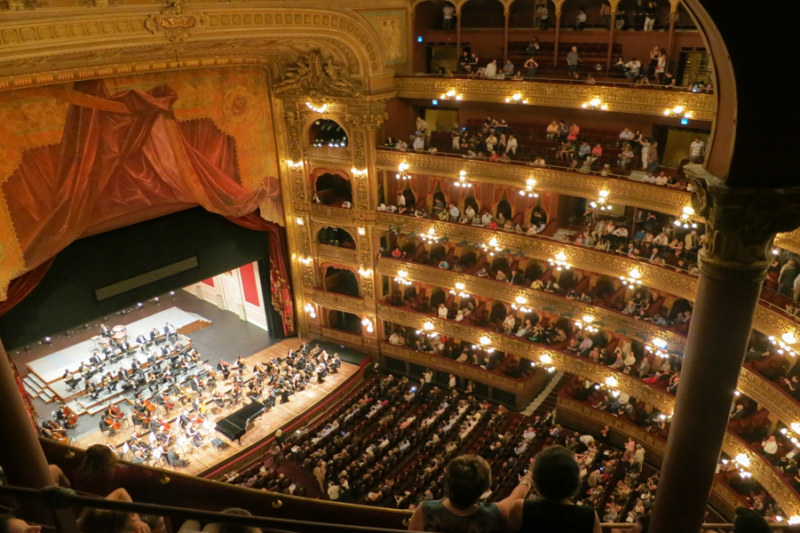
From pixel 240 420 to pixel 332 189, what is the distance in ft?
36.3

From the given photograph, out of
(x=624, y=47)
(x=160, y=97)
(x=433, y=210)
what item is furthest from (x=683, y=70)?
(x=160, y=97)

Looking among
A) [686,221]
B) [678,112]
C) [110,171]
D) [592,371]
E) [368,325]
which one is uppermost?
[678,112]

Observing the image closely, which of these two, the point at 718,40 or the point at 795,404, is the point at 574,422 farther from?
the point at 718,40

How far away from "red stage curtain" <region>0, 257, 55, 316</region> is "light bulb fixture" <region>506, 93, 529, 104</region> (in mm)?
16618

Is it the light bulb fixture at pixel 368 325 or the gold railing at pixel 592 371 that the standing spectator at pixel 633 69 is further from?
the light bulb fixture at pixel 368 325

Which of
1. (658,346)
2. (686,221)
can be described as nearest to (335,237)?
(658,346)

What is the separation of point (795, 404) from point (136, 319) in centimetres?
2868

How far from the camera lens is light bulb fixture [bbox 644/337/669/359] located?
1888 cm

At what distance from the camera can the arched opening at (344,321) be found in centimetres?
2805

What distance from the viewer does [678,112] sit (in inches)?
713

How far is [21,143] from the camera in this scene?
695 inches

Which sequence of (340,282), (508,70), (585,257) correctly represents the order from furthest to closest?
(340,282)
(508,70)
(585,257)

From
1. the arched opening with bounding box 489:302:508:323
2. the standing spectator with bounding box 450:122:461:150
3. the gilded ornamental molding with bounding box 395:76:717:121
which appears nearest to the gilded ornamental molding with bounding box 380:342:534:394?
the arched opening with bounding box 489:302:508:323

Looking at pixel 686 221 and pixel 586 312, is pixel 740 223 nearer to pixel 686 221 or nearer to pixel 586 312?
pixel 686 221
